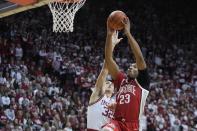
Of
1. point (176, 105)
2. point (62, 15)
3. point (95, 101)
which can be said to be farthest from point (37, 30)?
point (95, 101)

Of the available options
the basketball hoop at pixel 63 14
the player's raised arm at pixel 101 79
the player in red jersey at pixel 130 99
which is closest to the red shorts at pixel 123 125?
the player in red jersey at pixel 130 99

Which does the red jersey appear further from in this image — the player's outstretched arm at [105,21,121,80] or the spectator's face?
the player's outstretched arm at [105,21,121,80]

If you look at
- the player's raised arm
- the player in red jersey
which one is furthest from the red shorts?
the player's raised arm

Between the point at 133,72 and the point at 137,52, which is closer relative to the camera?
the point at 137,52

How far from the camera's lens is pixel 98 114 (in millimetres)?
7293

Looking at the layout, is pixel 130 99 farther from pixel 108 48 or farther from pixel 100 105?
pixel 100 105

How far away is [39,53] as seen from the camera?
16203mm

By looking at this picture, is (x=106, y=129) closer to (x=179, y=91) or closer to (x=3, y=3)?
(x=3, y=3)

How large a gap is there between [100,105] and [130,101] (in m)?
0.82

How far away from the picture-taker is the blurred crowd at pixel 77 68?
13797mm

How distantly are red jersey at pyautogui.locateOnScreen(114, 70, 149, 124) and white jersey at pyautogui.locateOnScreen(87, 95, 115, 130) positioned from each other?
67 cm

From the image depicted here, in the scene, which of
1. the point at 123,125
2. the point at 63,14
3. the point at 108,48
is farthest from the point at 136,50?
the point at 63,14

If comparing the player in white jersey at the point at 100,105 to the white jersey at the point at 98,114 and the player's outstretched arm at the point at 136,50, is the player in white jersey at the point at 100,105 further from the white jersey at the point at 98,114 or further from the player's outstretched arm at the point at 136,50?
the player's outstretched arm at the point at 136,50

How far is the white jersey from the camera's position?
7.26 m
